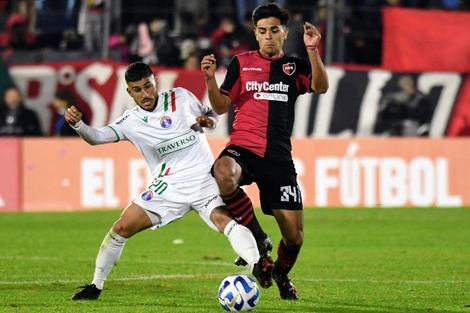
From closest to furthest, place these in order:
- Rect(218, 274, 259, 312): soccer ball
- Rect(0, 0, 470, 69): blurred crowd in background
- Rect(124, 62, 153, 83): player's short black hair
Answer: Rect(218, 274, 259, 312): soccer ball
Rect(124, 62, 153, 83): player's short black hair
Rect(0, 0, 470, 69): blurred crowd in background

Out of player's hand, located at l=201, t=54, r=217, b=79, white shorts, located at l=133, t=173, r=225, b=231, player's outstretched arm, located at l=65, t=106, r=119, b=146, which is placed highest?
player's hand, located at l=201, t=54, r=217, b=79

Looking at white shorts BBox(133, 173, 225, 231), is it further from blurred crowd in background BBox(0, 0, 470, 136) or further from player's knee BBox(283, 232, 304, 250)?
blurred crowd in background BBox(0, 0, 470, 136)

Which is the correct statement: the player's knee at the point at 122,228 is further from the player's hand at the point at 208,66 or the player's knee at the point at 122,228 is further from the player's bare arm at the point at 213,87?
the player's hand at the point at 208,66

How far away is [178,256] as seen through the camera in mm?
11445

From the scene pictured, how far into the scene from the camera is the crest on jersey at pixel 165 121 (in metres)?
8.20

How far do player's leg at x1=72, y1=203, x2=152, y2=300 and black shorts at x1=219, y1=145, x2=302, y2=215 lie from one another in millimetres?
778

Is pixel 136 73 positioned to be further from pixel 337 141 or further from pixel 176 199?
pixel 337 141

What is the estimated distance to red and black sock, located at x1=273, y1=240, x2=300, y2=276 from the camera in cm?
798

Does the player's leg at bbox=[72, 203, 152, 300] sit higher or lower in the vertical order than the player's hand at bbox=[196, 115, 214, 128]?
lower

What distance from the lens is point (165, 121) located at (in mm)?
8219

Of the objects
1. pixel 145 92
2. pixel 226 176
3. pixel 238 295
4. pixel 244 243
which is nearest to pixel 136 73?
pixel 145 92

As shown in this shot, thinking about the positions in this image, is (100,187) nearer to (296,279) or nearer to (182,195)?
(296,279)

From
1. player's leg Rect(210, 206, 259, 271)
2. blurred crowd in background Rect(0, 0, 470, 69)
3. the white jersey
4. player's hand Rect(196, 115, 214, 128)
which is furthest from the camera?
blurred crowd in background Rect(0, 0, 470, 69)

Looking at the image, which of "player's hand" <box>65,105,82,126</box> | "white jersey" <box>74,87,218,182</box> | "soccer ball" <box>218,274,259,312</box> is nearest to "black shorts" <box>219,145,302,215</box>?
"white jersey" <box>74,87,218,182</box>
